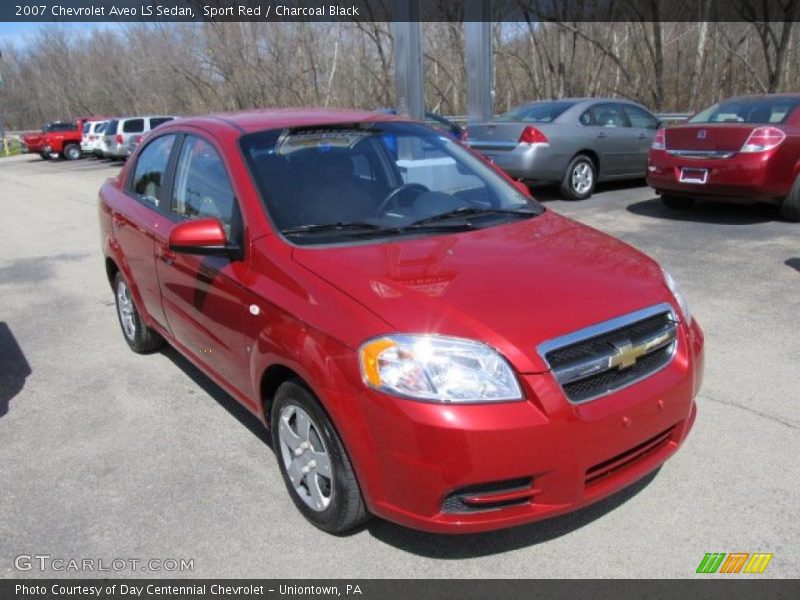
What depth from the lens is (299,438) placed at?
2.87m

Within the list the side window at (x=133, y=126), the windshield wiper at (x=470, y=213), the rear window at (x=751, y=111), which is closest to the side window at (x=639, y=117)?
the rear window at (x=751, y=111)

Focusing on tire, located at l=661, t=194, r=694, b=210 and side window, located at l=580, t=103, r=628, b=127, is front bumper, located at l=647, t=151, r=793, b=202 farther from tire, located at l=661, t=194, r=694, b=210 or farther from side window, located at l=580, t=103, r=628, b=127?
side window, located at l=580, t=103, r=628, b=127

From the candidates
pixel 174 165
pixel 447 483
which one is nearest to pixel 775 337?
pixel 447 483

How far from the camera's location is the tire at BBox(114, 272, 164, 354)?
16.1ft

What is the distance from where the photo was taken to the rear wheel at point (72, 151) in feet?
108

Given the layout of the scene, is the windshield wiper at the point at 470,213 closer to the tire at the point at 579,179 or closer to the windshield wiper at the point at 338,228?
the windshield wiper at the point at 338,228

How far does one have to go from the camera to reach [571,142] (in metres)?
10.4

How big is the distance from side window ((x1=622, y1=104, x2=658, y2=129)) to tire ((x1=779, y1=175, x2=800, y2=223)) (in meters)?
3.80

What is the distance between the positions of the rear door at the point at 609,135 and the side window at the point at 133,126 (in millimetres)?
20790

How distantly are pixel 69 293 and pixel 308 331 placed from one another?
5359mm

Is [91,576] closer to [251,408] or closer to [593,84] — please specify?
[251,408]

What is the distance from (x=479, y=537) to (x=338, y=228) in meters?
1.48

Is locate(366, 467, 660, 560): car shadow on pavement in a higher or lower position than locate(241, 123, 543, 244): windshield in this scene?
lower
